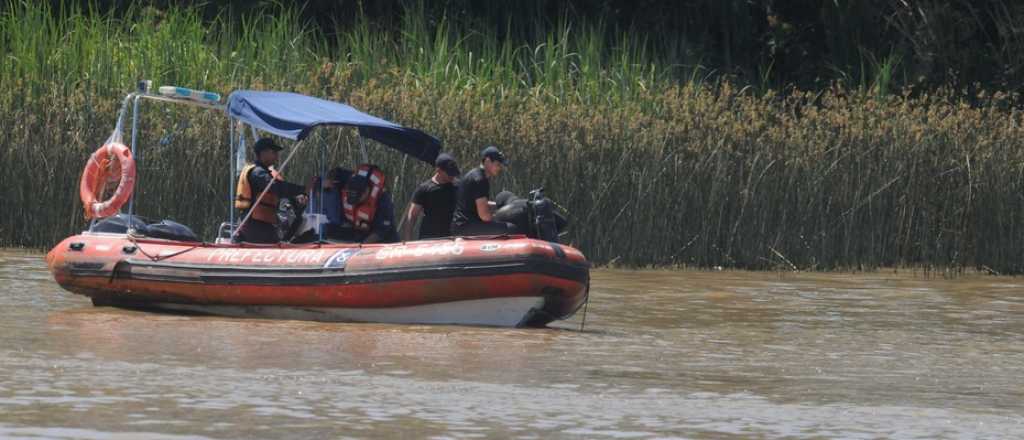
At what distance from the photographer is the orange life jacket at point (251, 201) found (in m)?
14.6

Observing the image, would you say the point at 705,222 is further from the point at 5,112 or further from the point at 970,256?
the point at 5,112

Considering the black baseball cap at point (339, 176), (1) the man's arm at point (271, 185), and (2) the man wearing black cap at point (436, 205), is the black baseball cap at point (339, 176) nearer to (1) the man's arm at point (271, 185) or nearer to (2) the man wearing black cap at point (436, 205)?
(1) the man's arm at point (271, 185)

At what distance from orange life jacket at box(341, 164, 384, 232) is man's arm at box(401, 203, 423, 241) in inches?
9.5

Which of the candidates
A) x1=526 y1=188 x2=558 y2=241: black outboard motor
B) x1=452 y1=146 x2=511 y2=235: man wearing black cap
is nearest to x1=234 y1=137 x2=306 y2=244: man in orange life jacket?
x1=452 y1=146 x2=511 y2=235: man wearing black cap

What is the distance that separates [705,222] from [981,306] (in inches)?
151

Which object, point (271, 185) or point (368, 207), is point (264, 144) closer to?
point (271, 185)

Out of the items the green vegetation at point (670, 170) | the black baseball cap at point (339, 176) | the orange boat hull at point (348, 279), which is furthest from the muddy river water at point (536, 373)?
the green vegetation at point (670, 170)

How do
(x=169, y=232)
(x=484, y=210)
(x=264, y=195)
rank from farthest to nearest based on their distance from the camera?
(x=169, y=232), (x=264, y=195), (x=484, y=210)

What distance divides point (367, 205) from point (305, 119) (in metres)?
0.79

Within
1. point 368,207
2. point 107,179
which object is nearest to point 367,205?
point 368,207

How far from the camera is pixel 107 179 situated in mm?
15461

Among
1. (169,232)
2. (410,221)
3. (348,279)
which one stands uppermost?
(410,221)

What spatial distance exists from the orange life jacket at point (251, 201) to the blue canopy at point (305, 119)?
40 centimetres

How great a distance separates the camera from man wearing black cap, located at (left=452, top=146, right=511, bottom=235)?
47.0 feet
